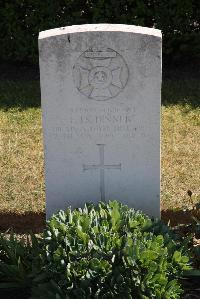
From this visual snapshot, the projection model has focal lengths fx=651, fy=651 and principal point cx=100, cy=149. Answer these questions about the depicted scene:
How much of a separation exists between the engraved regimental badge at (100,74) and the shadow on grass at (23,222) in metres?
1.36

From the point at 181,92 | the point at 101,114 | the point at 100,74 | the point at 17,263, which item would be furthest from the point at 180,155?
the point at 17,263

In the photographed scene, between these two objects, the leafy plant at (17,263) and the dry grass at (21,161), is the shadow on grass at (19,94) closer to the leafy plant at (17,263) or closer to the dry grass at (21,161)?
the dry grass at (21,161)

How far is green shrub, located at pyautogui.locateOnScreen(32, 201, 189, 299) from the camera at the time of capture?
4062 millimetres

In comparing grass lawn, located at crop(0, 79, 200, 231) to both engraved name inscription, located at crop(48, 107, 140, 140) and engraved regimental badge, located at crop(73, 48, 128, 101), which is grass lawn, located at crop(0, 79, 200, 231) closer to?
engraved name inscription, located at crop(48, 107, 140, 140)

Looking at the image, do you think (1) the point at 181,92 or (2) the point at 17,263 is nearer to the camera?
(2) the point at 17,263

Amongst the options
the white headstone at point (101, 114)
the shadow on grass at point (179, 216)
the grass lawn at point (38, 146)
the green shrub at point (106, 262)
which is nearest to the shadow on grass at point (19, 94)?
the grass lawn at point (38, 146)

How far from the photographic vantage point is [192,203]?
5.50 meters

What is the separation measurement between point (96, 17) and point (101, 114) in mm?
3754

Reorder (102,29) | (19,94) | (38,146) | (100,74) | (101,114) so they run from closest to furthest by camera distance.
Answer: (102,29)
(100,74)
(101,114)
(38,146)
(19,94)

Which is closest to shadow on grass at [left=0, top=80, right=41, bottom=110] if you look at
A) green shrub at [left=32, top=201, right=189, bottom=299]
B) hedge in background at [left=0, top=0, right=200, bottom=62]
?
hedge in background at [left=0, top=0, right=200, bottom=62]

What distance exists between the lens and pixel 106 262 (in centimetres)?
408

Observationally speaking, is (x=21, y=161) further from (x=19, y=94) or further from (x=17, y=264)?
(x=17, y=264)

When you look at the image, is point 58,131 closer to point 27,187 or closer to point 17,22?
point 27,187

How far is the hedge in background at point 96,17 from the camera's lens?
27.2ft
